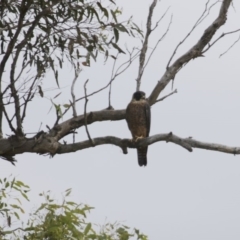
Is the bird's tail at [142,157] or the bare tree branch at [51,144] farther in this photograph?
the bird's tail at [142,157]

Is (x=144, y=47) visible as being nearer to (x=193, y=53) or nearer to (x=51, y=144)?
(x=193, y=53)

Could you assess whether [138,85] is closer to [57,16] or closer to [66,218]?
[57,16]

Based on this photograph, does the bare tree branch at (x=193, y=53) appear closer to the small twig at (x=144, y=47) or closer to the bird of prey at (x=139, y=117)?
the small twig at (x=144, y=47)

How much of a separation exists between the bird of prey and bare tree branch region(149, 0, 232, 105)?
20.7 inches

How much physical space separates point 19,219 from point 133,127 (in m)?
1.49

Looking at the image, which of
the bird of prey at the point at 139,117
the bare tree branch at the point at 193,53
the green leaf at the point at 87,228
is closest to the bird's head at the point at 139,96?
the bird of prey at the point at 139,117

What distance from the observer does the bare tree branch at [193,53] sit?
5098 mm

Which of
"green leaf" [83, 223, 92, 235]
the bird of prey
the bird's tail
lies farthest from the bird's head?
"green leaf" [83, 223, 92, 235]

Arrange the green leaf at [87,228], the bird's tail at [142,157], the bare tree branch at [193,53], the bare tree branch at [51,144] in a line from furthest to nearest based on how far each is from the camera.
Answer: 1. the bird's tail at [142,157]
2. the bare tree branch at [193,53]
3. the bare tree branch at [51,144]
4. the green leaf at [87,228]

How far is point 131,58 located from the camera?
5008 mm

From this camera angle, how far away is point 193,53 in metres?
5.18

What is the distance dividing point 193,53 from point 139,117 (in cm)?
90

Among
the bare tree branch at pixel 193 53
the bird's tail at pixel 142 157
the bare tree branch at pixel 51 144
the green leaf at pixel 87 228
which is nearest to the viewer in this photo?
the green leaf at pixel 87 228

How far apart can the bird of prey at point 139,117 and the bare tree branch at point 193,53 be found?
53 centimetres
